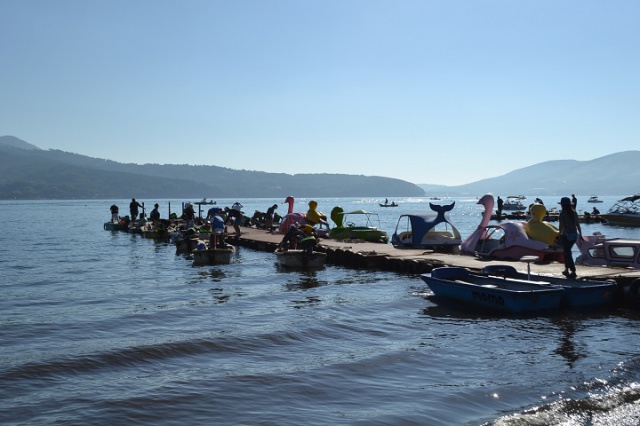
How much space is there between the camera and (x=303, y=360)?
11805 millimetres

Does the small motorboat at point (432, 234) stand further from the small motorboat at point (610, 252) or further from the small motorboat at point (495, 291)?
the small motorboat at point (495, 291)

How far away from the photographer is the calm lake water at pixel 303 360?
29.5ft

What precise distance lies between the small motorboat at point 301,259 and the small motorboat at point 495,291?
27.4ft

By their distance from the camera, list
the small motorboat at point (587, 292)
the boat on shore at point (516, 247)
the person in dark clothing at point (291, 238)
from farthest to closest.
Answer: the person in dark clothing at point (291, 238) → the boat on shore at point (516, 247) → the small motorboat at point (587, 292)

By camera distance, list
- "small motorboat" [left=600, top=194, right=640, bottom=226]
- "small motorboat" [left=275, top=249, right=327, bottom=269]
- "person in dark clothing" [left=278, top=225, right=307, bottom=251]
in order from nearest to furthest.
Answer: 1. "small motorboat" [left=275, top=249, right=327, bottom=269]
2. "person in dark clothing" [left=278, top=225, right=307, bottom=251]
3. "small motorboat" [left=600, top=194, right=640, bottom=226]

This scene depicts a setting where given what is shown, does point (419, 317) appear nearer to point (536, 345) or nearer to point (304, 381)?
point (536, 345)

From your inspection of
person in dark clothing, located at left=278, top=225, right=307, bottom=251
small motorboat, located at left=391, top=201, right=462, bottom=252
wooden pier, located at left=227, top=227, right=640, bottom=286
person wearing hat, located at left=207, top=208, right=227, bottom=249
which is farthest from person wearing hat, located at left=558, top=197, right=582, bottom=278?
person wearing hat, located at left=207, top=208, right=227, bottom=249

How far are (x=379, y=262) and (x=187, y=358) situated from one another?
14.5 metres

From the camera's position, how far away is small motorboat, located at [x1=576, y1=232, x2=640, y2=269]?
18938mm

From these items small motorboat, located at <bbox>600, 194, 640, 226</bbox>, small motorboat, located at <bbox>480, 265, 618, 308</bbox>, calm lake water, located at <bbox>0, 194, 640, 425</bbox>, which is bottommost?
calm lake water, located at <bbox>0, 194, 640, 425</bbox>

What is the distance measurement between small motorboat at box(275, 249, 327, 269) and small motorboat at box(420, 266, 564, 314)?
834cm

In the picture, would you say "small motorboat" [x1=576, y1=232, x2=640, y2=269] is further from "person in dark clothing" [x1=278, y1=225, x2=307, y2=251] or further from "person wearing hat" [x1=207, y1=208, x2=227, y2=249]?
"person wearing hat" [x1=207, y1=208, x2=227, y2=249]

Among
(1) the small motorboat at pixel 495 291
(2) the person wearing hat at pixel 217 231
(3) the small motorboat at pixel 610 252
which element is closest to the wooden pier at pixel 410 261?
(3) the small motorboat at pixel 610 252

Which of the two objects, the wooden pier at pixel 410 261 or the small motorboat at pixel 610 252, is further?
the small motorboat at pixel 610 252
